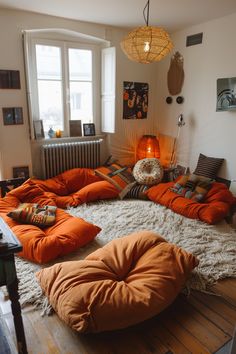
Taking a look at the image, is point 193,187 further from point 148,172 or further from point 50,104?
point 50,104

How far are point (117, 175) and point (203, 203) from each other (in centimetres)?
124

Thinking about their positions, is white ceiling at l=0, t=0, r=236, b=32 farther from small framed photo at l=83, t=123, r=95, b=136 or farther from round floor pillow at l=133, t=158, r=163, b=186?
round floor pillow at l=133, t=158, r=163, b=186

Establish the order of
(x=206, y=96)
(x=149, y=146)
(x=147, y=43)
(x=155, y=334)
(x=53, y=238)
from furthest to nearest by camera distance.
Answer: (x=149, y=146) < (x=206, y=96) < (x=53, y=238) < (x=147, y=43) < (x=155, y=334)

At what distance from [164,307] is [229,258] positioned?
0.91 meters

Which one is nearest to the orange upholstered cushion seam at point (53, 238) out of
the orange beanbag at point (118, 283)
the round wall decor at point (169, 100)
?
the orange beanbag at point (118, 283)

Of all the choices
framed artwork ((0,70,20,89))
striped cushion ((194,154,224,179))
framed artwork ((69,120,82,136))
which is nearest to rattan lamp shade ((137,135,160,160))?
striped cushion ((194,154,224,179))

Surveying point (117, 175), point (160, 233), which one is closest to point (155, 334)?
point (160, 233)

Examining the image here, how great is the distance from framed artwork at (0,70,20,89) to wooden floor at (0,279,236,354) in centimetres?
250

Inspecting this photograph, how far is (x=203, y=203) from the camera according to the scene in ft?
10.2

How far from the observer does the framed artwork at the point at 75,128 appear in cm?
396

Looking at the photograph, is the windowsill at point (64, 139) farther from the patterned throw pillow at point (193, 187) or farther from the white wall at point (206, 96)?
the patterned throw pillow at point (193, 187)

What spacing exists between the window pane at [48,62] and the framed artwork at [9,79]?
1.19 ft

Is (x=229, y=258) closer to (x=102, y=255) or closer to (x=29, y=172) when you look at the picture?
(x=102, y=255)

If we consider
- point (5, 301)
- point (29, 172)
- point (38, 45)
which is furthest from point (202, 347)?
point (38, 45)
